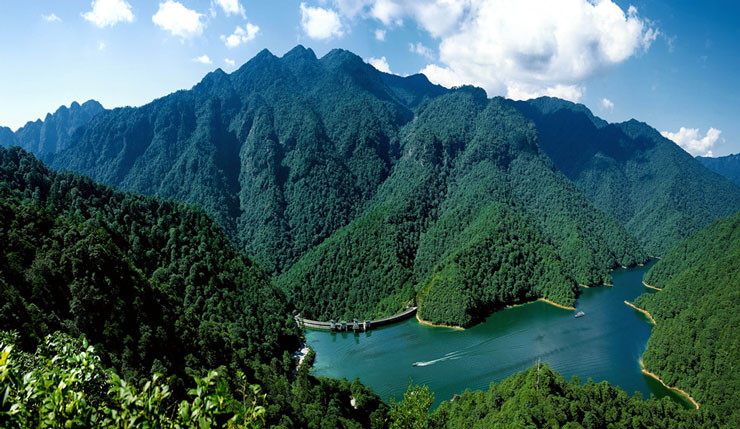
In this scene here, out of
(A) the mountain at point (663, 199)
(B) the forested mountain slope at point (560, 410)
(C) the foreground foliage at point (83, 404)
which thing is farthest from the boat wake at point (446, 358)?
(A) the mountain at point (663, 199)

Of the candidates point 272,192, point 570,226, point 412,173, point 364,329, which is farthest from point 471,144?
point 364,329

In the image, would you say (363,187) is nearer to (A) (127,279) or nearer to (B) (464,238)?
(B) (464,238)

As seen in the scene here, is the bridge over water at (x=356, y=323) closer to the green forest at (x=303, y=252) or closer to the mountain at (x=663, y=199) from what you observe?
the green forest at (x=303, y=252)

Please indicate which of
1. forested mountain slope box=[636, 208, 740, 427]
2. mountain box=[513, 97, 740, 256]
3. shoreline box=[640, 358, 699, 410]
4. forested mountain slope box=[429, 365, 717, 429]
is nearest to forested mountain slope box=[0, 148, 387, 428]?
forested mountain slope box=[429, 365, 717, 429]

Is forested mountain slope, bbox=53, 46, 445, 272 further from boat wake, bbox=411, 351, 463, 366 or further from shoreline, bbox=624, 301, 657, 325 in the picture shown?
shoreline, bbox=624, 301, 657, 325

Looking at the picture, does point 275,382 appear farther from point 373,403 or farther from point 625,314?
point 625,314

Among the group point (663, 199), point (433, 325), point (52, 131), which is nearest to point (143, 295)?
point (433, 325)

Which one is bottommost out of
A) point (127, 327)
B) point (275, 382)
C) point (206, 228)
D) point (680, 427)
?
point (680, 427)
